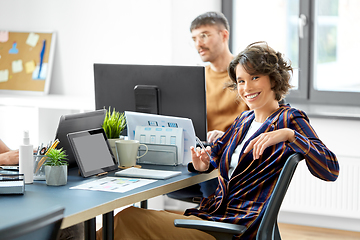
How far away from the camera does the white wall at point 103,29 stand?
3791mm

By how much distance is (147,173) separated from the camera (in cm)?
198

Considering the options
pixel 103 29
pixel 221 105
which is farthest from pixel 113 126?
pixel 103 29

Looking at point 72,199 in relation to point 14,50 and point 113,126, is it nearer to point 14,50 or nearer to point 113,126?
point 113,126

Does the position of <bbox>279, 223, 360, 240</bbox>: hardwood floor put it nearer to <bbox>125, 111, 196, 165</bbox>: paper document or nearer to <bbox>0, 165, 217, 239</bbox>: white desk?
<bbox>125, 111, 196, 165</bbox>: paper document

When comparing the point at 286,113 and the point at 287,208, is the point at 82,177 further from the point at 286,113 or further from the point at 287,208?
the point at 287,208

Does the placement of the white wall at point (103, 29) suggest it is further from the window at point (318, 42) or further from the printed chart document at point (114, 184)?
the printed chart document at point (114, 184)

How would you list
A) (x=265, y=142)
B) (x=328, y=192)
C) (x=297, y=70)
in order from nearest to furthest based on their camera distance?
(x=265, y=142) → (x=328, y=192) → (x=297, y=70)

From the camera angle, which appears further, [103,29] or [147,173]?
[103,29]

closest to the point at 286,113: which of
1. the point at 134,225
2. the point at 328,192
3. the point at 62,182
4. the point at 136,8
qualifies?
the point at 134,225

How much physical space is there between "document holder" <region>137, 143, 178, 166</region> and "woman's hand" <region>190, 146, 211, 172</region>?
0.51ft

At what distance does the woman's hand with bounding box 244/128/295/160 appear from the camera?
169cm

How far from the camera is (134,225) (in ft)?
6.13

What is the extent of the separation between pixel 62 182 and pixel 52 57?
2.55 meters

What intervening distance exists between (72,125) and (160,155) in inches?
15.6
